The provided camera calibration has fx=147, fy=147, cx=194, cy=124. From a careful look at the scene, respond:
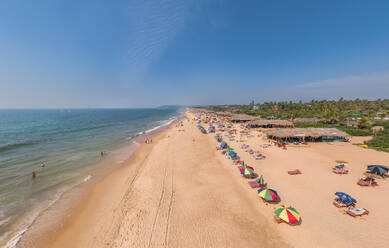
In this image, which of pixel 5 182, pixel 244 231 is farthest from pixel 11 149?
pixel 244 231

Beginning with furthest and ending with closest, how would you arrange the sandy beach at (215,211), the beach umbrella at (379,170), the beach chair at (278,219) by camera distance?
the beach umbrella at (379,170), the beach chair at (278,219), the sandy beach at (215,211)

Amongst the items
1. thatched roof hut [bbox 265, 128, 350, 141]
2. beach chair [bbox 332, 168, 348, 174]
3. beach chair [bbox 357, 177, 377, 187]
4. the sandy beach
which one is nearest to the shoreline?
the sandy beach

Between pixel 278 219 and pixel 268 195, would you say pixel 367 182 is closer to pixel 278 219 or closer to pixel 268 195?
pixel 268 195

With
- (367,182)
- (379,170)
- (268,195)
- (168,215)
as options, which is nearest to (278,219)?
(268,195)

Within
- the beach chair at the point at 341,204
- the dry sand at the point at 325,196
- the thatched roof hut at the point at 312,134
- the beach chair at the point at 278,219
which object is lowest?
the dry sand at the point at 325,196

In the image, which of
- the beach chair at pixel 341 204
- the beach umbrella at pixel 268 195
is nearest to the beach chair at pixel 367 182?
the beach chair at pixel 341 204

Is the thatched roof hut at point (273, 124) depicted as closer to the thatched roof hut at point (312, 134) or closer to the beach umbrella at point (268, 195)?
the thatched roof hut at point (312, 134)

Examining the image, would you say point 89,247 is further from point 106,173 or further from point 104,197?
point 106,173

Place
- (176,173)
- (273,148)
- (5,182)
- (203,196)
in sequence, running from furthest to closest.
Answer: (273,148) < (176,173) < (5,182) < (203,196)
